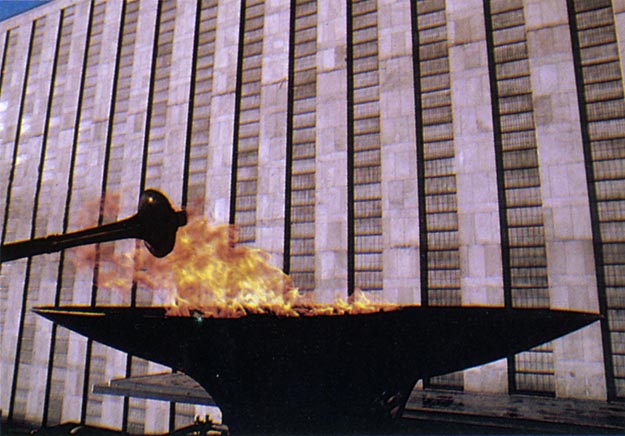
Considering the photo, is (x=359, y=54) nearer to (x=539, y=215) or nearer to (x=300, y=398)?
(x=539, y=215)

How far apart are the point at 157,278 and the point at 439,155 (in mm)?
16639

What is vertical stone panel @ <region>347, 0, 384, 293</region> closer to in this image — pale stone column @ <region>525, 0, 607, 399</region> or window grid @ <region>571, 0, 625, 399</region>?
pale stone column @ <region>525, 0, 607, 399</region>

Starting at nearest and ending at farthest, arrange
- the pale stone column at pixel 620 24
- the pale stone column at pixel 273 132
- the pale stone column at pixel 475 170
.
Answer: the pale stone column at pixel 620 24 → the pale stone column at pixel 475 170 → the pale stone column at pixel 273 132

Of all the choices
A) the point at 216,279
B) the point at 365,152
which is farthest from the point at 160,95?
the point at 216,279

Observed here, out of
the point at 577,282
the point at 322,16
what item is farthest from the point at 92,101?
the point at 577,282

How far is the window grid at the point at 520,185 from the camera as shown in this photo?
18.8m

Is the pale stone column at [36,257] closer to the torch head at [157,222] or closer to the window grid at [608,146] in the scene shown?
the torch head at [157,222]

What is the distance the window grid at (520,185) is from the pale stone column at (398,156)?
13.1ft

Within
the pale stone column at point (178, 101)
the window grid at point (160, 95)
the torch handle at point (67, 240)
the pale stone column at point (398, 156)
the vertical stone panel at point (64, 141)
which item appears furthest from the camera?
the vertical stone panel at point (64, 141)

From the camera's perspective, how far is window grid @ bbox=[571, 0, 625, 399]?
1794cm

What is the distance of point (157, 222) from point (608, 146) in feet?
63.7

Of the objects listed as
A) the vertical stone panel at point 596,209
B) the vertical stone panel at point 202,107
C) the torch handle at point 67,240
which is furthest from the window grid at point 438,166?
the torch handle at point 67,240

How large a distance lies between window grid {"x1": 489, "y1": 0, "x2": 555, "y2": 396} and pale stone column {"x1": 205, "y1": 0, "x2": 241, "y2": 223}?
14.3 metres

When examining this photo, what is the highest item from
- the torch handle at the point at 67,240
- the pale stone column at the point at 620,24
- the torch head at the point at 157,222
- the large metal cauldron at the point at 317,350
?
the pale stone column at the point at 620,24
